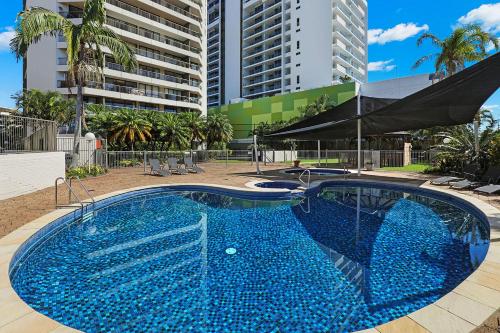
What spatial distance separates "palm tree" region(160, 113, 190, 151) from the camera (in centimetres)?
2715

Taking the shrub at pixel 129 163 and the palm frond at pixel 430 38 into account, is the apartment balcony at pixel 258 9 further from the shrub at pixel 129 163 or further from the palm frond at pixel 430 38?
the shrub at pixel 129 163

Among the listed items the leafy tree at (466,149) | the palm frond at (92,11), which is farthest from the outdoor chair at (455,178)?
the palm frond at (92,11)

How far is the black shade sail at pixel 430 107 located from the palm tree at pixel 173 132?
480 inches

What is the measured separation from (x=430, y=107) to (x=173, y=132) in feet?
71.3

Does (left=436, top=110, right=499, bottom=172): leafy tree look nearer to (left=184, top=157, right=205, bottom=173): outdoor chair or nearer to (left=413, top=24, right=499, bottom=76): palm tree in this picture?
(left=413, top=24, right=499, bottom=76): palm tree

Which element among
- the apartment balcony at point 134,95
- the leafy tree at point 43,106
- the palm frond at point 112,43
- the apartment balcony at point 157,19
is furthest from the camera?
the apartment balcony at point 157,19

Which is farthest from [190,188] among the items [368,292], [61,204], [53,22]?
[53,22]

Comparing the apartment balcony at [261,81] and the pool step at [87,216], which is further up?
the apartment balcony at [261,81]

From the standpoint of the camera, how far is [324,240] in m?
6.55

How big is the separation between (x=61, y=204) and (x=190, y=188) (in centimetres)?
529

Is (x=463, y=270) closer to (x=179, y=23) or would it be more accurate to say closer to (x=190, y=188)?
(x=190, y=188)

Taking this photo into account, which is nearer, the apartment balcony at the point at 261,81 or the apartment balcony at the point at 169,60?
the apartment balcony at the point at 169,60

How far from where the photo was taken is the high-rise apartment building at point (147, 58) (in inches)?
1395

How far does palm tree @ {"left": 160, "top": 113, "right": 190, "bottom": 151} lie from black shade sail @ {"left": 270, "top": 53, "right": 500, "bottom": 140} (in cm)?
1219
